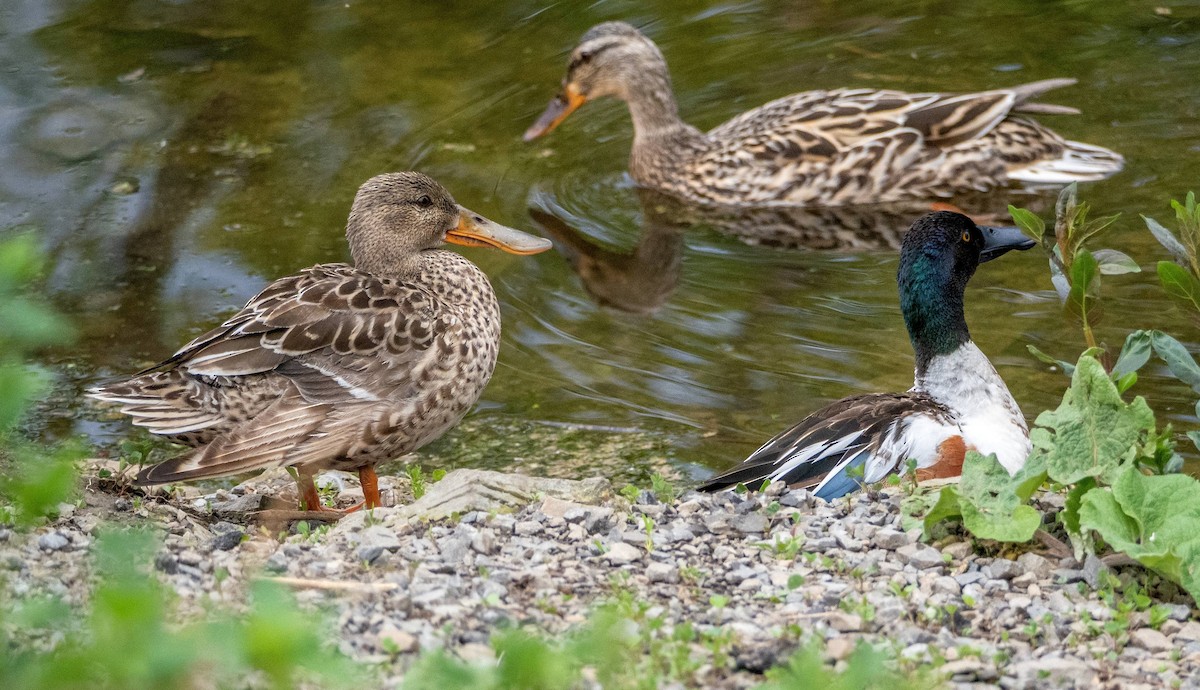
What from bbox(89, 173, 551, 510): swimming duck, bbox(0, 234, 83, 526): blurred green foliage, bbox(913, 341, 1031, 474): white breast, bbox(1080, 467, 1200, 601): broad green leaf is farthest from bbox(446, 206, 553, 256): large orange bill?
bbox(0, 234, 83, 526): blurred green foliage

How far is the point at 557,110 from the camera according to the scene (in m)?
10.8

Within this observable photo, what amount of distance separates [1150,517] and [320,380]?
321 cm

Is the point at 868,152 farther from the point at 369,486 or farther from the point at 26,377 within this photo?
the point at 26,377

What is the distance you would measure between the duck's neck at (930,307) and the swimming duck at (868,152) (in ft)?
12.2

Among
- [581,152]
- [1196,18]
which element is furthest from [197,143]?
[1196,18]

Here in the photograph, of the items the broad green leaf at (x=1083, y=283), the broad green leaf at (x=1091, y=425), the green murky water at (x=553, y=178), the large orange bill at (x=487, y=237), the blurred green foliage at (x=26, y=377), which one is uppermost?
the blurred green foliage at (x=26, y=377)

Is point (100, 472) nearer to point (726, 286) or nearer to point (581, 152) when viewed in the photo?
point (726, 286)

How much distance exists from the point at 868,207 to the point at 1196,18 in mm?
3395

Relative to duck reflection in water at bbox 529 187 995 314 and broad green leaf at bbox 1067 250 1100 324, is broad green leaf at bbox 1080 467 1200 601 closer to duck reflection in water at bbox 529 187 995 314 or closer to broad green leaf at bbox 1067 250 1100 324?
broad green leaf at bbox 1067 250 1100 324

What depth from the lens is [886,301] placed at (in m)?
8.35

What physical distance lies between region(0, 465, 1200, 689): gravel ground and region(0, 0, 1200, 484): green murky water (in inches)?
77.7

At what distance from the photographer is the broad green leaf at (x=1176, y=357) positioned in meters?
4.74

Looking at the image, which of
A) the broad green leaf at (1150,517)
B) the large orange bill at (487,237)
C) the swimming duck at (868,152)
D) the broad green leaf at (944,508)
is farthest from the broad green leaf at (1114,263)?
the swimming duck at (868,152)

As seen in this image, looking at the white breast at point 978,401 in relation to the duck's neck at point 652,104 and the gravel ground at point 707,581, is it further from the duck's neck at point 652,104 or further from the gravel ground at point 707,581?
the duck's neck at point 652,104
